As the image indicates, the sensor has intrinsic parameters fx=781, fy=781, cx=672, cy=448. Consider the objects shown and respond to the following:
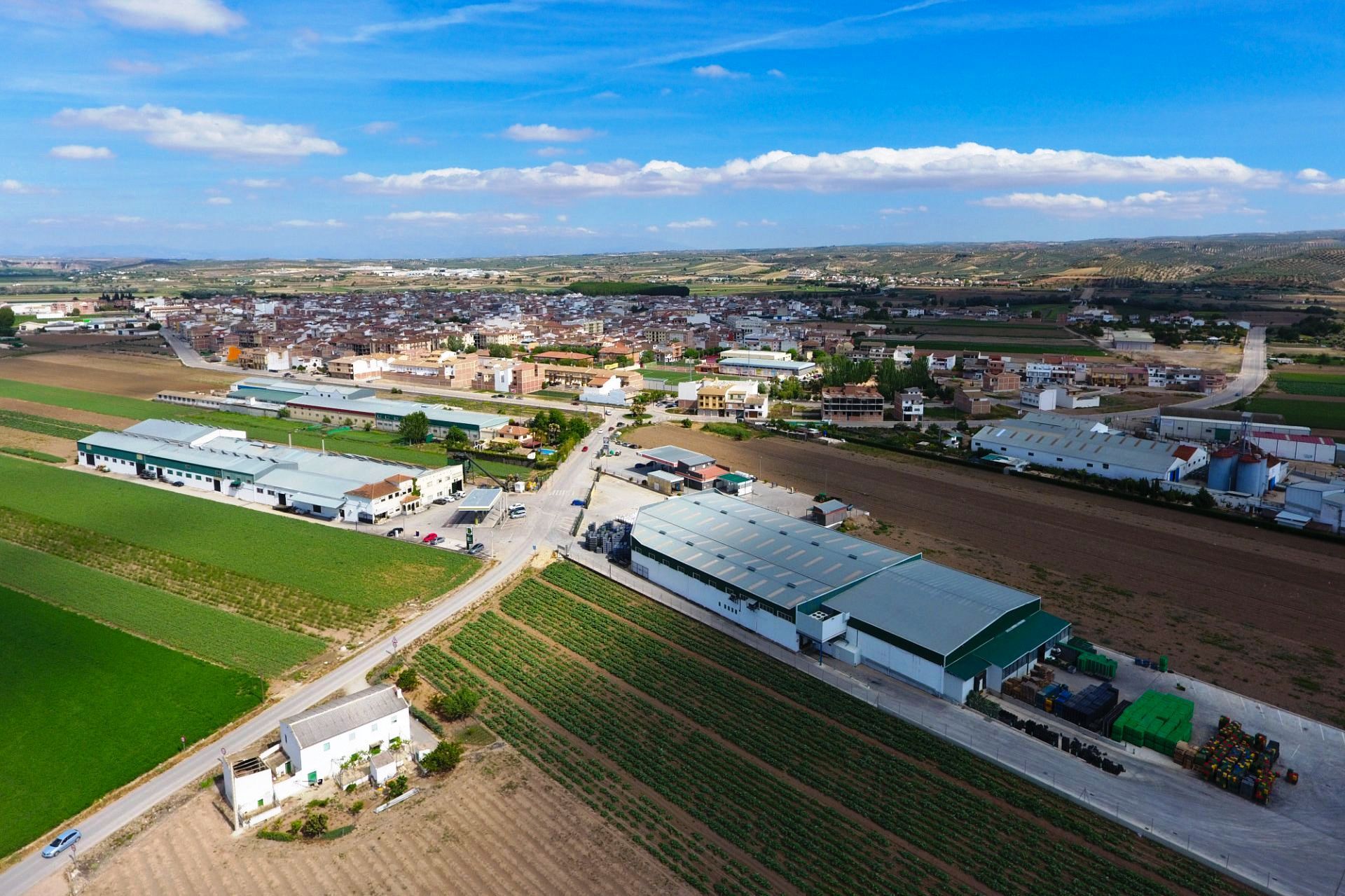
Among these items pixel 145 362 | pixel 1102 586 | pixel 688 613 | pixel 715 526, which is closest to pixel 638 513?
pixel 715 526

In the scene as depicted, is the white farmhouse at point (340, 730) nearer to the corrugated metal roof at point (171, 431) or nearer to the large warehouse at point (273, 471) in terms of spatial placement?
the large warehouse at point (273, 471)

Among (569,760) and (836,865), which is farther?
(569,760)

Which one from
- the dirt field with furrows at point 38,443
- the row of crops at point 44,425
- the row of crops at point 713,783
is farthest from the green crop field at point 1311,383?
the row of crops at point 44,425

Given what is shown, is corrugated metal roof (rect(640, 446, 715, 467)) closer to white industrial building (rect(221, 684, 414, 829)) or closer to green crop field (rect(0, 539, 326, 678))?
green crop field (rect(0, 539, 326, 678))

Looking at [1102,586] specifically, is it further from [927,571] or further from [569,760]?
[569,760]

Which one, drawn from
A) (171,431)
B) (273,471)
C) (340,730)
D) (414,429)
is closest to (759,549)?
(340,730)

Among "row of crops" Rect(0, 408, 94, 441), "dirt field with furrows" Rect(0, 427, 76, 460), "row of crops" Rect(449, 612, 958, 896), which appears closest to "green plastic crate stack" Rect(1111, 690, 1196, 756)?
"row of crops" Rect(449, 612, 958, 896)
